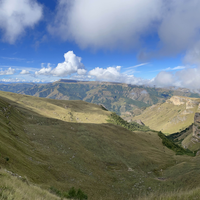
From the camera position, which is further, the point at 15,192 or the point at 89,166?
the point at 89,166

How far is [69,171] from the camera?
31766 millimetres

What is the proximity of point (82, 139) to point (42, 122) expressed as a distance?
26712 mm

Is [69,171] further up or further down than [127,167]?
further up

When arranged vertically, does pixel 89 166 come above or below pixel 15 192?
below

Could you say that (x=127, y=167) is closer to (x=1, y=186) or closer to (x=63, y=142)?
(x=63, y=142)

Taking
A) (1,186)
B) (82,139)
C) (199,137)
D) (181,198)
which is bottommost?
(199,137)

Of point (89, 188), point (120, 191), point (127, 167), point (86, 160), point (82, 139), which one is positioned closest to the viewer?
point (89, 188)

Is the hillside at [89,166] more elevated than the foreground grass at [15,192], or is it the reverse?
the foreground grass at [15,192]

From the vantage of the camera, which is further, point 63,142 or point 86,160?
point 63,142

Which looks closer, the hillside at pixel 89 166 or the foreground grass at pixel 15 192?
the foreground grass at pixel 15 192

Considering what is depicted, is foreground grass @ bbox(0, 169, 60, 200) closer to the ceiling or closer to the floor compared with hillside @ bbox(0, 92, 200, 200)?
closer to the ceiling

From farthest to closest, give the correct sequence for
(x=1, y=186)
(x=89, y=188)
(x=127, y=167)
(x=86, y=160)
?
(x=127, y=167) → (x=86, y=160) → (x=89, y=188) → (x=1, y=186)

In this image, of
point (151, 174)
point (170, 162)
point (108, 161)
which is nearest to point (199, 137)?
point (170, 162)

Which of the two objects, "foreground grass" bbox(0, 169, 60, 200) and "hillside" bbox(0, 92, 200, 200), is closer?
"foreground grass" bbox(0, 169, 60, 200)
